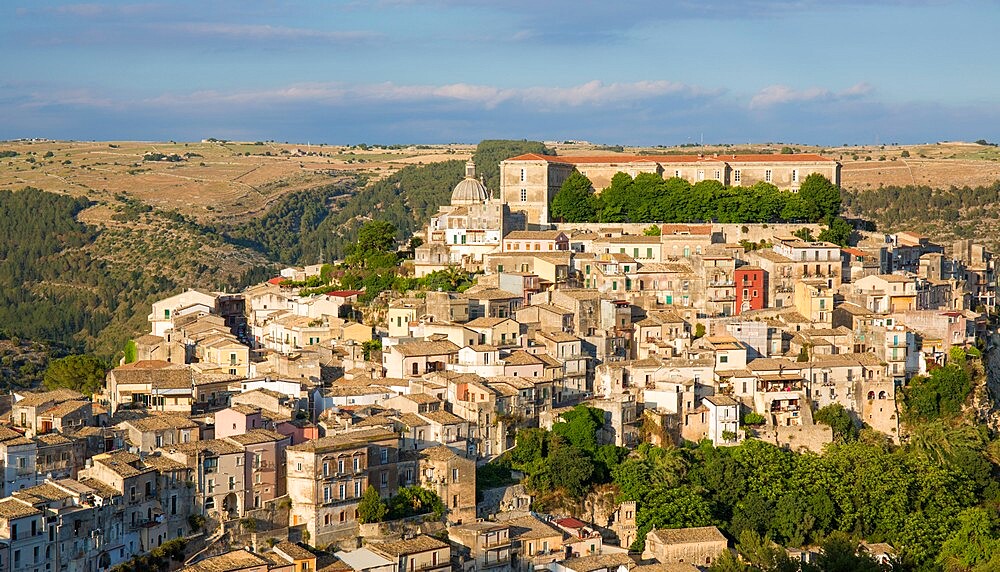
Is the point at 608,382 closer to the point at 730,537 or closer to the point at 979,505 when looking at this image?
the point at 730,537

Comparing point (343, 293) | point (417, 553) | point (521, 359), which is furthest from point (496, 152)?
point (417, 553)

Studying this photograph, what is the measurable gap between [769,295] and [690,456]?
12.0 m

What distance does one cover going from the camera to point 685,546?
37.7m

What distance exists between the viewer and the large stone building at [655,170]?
6181 cm

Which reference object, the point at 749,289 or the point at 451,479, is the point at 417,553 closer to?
the point at 451,479

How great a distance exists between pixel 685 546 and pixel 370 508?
26.0 feet

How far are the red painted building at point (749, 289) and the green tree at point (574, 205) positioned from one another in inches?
388

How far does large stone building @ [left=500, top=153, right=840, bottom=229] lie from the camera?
61812mm

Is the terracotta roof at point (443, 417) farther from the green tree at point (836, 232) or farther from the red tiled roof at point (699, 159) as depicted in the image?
the red tiled roof at point (699, 159)

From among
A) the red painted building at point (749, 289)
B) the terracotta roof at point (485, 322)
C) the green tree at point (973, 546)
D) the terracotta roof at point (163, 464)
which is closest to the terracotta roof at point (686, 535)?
the green tree at point (973, 546)

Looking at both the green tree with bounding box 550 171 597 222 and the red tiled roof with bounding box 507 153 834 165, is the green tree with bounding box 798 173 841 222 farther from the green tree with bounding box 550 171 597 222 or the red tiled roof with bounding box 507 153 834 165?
the green tree with bounding box 550 171 597 222

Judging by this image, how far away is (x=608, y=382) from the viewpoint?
45188 mm

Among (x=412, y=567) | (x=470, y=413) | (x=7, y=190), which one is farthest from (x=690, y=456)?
(x=7, y=190)

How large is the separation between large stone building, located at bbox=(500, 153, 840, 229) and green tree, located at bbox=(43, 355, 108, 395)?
19.0 meters
